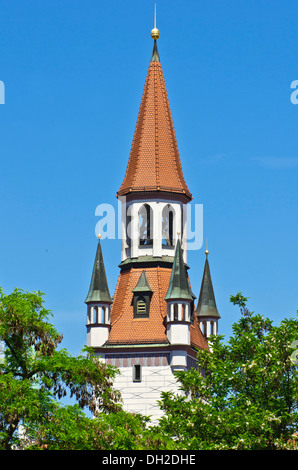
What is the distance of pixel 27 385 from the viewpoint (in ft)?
217

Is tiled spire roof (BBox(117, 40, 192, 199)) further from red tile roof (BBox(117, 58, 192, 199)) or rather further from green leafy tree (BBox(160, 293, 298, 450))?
green leafy tree (BBox(160, 293, 298, 450))

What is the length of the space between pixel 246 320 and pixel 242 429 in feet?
28.7

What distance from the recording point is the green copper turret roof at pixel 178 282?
98875mm

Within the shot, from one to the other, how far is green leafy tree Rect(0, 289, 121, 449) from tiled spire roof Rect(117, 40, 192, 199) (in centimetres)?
3510

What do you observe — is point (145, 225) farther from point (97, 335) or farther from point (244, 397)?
point (244, 397)

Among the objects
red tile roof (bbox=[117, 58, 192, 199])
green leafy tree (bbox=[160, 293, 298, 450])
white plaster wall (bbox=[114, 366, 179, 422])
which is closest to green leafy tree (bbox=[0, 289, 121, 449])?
green leafy tree (bbox=[160, 293, 298, 450])

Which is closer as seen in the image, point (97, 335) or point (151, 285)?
point (97, 335)

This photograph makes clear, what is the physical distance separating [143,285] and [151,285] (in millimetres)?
736

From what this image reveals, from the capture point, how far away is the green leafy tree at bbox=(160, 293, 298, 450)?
71.1 m

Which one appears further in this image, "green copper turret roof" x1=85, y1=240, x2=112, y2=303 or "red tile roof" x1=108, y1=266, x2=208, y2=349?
"green copper turret roof" x1=85, y1=240, x2=112, y2=303

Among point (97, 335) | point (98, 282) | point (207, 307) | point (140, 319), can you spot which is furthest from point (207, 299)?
point (97, 335)

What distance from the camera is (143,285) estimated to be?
331ft

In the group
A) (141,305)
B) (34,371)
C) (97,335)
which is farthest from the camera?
(141,305)

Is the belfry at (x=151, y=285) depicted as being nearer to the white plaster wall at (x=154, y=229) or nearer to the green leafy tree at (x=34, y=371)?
the white plaster wall at (x=154, y=229)
